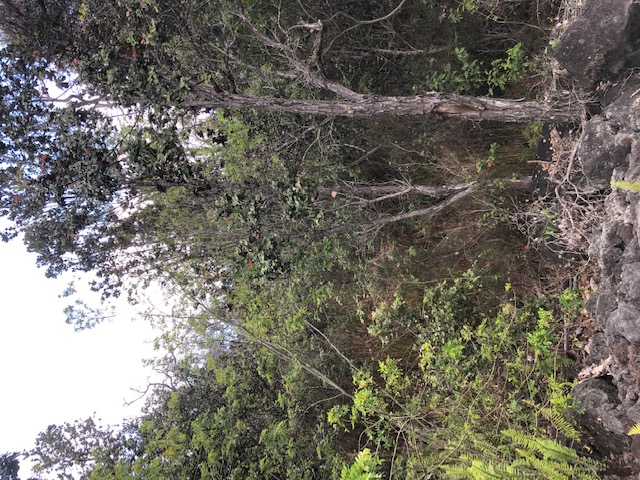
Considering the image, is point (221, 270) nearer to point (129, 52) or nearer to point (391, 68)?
point (129, 52)

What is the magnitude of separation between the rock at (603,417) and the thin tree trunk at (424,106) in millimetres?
2280

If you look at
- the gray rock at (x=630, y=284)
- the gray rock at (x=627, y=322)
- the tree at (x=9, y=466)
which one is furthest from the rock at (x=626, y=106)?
the tree at (x=9, y=466)

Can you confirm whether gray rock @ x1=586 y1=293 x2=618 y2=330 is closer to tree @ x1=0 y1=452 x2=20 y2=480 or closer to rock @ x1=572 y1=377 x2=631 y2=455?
rock @ x1=572 y1=377 x2=631 y2=455

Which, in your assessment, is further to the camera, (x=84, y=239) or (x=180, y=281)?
(x=180, y=281)

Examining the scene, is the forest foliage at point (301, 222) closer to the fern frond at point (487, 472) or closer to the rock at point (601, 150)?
the fern frond at point (487, 472)

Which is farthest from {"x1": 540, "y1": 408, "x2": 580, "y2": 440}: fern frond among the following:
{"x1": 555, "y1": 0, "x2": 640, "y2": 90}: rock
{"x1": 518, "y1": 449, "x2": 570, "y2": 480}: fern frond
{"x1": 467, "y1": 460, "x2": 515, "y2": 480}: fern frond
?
{"x1": 555, "y1": 0, "x2": 640, "y2": 90}: rock

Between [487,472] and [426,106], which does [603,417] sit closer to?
[487,472]

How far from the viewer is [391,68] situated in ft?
20.8

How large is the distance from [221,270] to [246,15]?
323cm

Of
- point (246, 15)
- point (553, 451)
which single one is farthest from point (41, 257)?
point (553, 451)

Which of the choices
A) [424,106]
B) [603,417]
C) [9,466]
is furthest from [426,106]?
[9,466]

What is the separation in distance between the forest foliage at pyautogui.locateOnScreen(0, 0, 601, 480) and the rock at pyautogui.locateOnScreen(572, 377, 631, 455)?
0.20 meters

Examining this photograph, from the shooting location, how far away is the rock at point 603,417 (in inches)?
140

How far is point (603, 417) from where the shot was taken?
362 centimetres
